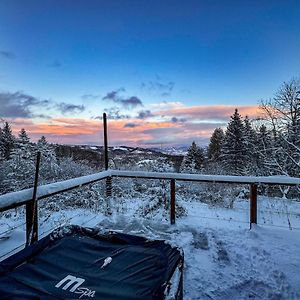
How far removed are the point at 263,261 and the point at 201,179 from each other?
136 centimetres

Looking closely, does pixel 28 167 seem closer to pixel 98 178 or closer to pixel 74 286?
pixel 98 178

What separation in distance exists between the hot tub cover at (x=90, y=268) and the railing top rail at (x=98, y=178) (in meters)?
0.48

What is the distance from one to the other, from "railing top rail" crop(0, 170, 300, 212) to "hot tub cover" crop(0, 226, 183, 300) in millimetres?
484

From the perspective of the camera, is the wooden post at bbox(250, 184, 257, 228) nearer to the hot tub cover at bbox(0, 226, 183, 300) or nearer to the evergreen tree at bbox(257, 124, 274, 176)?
the hot tub cover at bbox(0, 226, 183, 300)

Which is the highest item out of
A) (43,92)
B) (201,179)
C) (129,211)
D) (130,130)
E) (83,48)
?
(83,48)

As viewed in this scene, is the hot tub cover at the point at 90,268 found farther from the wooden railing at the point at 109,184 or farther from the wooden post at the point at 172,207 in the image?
the wooden post at the point at 172,207

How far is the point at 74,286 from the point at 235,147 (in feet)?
58.5

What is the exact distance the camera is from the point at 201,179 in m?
3.62

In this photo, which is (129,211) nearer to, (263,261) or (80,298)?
(263,261)

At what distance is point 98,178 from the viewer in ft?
12.5

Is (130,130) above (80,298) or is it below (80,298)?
above

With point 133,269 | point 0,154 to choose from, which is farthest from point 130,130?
point 0,154

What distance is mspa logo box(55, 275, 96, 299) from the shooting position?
1214mm

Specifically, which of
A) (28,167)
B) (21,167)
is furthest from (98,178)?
(21,167)
